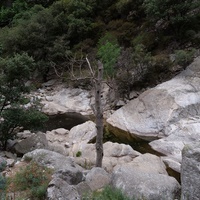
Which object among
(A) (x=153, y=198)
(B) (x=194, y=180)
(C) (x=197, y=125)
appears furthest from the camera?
(C) (x=197, y=125)

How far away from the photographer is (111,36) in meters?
19.4

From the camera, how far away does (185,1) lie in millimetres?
16062

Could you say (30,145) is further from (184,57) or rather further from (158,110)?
(184,57)

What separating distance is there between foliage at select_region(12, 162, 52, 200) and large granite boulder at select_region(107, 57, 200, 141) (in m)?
6.46

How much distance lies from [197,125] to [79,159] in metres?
4.76

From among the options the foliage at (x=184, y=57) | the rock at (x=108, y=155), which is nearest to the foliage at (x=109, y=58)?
the foliage at (x=184, y=57)

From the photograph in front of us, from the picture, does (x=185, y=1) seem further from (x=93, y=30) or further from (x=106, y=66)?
(x=93, y=30)

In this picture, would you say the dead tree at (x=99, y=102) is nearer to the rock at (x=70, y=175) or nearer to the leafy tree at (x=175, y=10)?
the rock at (x=70, y=175)

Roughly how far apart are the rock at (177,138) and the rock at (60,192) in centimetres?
577

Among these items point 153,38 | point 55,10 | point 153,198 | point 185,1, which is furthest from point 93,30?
point 153,198

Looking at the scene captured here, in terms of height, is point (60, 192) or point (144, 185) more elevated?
point (60, 192)

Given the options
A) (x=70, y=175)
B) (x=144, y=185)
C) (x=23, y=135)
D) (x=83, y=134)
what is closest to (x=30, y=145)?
(x=23, y=135)

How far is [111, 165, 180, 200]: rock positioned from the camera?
206 inches

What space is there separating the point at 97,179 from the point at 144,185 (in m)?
1.08
